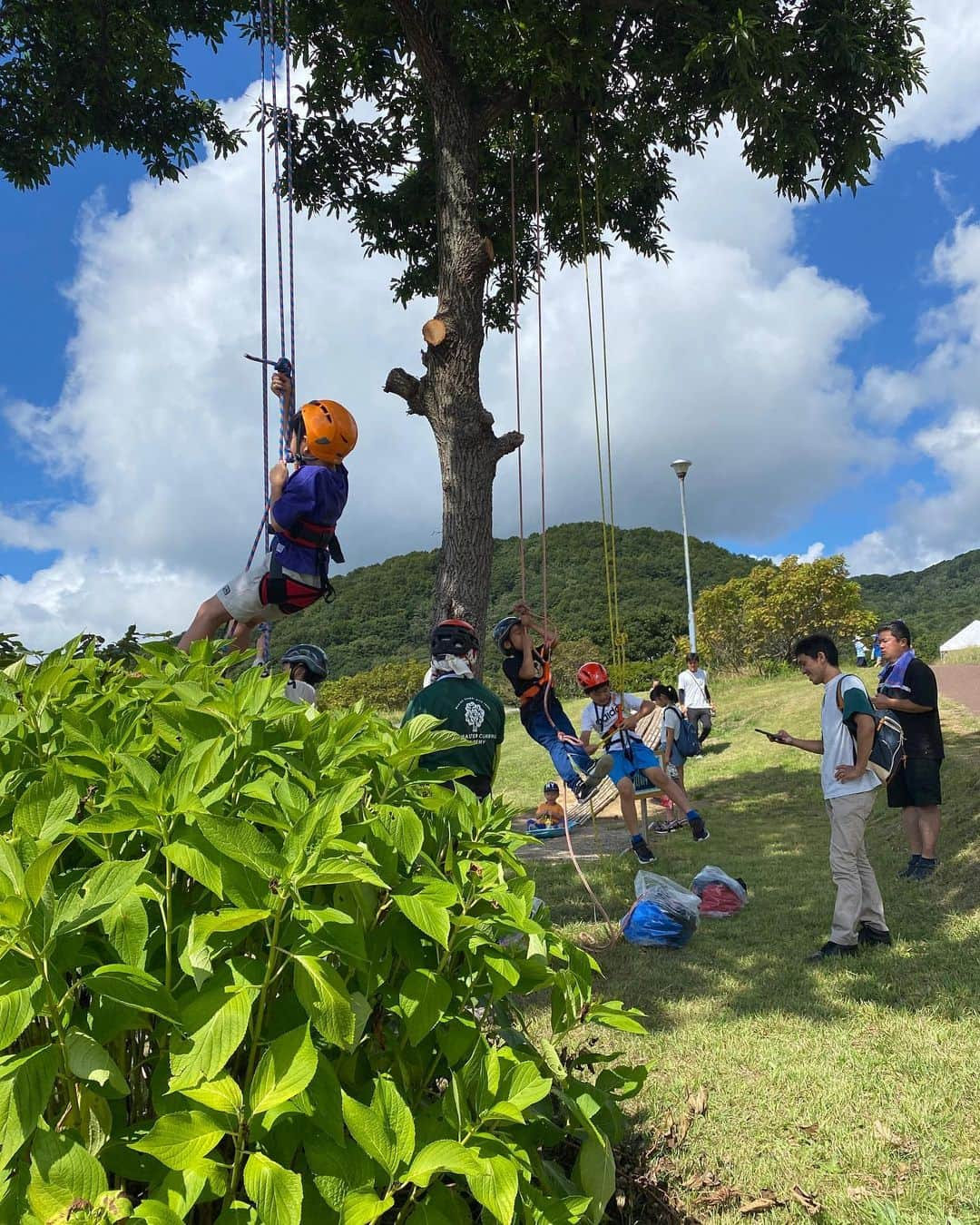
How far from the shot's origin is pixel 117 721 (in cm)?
158

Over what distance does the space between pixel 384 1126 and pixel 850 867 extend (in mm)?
4363

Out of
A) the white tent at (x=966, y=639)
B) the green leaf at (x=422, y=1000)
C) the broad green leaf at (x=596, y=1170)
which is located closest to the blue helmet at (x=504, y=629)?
the broad green leaf at (x=596, y=1170)

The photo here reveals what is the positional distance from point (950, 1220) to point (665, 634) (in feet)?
128

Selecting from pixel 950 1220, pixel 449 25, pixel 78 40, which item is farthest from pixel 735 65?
pixel 950 1220

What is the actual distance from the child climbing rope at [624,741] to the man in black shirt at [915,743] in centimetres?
189

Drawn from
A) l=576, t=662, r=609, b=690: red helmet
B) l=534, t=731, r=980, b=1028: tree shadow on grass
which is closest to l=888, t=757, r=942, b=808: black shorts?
l=534, t=731, r=980, b=1028: tree shadow on grass

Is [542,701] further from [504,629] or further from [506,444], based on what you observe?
[506,444]

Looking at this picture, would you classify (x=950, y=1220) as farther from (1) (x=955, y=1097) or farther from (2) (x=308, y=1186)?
(2) (x=308, y=1186)

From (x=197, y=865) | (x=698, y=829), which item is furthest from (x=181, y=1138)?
(x=698, y=829)

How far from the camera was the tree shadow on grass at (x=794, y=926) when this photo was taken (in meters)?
4.20

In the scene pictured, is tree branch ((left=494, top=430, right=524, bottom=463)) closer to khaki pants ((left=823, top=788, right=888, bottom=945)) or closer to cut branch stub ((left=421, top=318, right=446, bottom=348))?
A: cut branch stub ((left=421, top=318, right=446, bottom=348))

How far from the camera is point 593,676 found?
316 inches

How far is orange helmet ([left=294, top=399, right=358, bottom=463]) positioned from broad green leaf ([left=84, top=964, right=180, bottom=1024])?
3701 millimetres

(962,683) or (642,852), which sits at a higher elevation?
(962,683)
